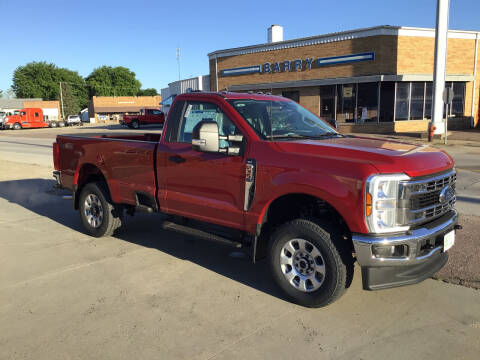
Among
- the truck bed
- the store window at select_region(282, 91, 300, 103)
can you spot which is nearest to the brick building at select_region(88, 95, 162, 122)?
the store window at select_region(282, 91, 300, 103)

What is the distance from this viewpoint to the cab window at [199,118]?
445 cm

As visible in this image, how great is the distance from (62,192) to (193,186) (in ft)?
20.5

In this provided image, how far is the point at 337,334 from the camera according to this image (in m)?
3.34

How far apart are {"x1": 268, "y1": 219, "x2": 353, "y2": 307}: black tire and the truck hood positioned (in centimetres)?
65

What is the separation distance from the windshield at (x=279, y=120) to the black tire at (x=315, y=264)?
1.01 m

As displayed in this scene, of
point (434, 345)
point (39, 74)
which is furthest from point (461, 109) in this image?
point (39, 74)

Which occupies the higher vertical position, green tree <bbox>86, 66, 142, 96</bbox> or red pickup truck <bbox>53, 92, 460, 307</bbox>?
green tree <bbox>86, 66, 142, 96</bbox>

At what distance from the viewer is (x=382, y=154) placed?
3.51 m

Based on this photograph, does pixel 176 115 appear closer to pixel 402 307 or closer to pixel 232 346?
pixel 232 346

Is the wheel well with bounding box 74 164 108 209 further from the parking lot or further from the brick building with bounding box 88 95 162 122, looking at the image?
the brick building with bounding box 88 95 162 122

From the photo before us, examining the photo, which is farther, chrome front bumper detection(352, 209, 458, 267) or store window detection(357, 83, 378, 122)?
store window detection(357, 83, 378, 122)

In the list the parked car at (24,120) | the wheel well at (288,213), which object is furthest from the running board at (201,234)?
the parked car at (24,120)

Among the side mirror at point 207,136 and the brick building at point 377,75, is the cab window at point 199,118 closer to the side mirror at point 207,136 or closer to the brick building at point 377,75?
the side mirror at point 207,136

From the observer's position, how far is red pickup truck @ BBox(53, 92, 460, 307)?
3348 millimetres
